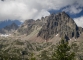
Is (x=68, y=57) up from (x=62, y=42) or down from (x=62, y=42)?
down

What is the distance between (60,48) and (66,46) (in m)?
1.91

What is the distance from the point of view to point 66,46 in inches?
1989

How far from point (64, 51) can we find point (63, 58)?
7.37 feet

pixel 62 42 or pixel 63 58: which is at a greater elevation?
pixel 62 42

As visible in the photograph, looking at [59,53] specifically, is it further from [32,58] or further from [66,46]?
[32,58]

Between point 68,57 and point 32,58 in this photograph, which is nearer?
point 68,57

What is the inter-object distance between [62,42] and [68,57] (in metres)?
5.51

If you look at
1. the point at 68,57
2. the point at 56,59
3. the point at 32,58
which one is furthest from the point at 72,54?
the point at 32,58

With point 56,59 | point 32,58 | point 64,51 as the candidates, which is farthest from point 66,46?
point 32,58

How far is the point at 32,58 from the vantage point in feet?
175

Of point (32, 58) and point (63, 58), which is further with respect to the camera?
point (32, 58)

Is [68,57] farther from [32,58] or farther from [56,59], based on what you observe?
[32,58]

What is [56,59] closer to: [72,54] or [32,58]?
[72,54]

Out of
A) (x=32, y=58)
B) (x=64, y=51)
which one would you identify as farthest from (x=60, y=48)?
(x=32, y=58)
